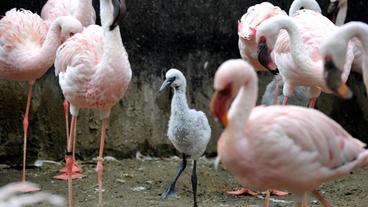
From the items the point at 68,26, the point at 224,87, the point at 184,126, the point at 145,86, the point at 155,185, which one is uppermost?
the point at 68,26

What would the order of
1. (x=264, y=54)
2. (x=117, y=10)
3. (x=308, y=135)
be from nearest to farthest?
1. (x=308, y=135)
2. (x=117, y=10)
3. (x=264, y=54)

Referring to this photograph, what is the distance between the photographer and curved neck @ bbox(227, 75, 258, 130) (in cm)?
390

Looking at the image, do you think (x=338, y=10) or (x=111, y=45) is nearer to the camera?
(x=111, y=45)

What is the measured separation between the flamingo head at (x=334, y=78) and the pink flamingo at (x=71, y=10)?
10.7 feet

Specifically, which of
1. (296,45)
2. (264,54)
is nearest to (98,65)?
(264,54)

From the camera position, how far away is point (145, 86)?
7.45 meters

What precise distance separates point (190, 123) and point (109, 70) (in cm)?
87

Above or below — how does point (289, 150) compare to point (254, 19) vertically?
below

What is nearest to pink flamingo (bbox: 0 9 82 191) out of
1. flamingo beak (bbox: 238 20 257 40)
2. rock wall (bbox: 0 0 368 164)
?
rock wall (bbox: 0 0 368 164)

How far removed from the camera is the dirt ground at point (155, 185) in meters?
6.14

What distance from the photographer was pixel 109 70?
17.5 ft

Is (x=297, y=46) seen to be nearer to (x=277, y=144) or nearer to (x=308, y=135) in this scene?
(x=308, y=135)

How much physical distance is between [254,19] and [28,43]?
192cm

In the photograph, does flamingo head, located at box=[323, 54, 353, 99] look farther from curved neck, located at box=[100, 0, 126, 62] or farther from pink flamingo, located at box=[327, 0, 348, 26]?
pink flamingo, located at box=[327, 0, 348, 26]
